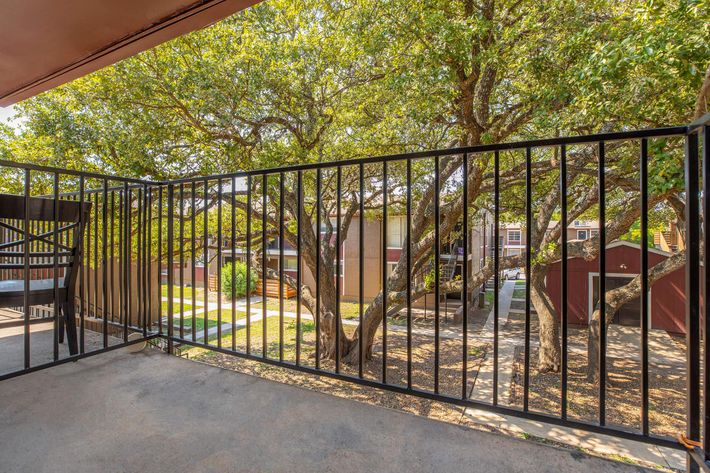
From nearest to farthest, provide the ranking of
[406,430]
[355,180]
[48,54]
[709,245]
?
[709,245] → [406,430] → [48,54] → [355,180]

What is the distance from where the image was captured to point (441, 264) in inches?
272

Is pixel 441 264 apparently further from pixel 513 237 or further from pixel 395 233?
pixel 513 237

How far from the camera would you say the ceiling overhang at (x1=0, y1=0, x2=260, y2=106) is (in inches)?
51.1

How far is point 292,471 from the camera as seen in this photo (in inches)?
42.6

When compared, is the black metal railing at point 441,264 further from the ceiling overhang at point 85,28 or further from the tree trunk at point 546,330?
the ceiling overhang at point 85,28

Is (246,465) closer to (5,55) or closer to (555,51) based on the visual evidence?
(5,55)

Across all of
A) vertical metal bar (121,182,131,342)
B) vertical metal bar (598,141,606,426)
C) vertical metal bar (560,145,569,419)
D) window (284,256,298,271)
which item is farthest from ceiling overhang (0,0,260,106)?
window (284,256,298,271)

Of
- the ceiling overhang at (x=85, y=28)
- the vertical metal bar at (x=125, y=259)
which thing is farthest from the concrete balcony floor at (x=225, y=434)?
the ceiling overhang at (x=85, y=28)

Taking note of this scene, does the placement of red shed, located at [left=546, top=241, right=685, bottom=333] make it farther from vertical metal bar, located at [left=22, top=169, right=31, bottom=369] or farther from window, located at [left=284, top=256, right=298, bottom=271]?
vertical metal bar, located at [left=22, top=169, right=31, bottom=369]

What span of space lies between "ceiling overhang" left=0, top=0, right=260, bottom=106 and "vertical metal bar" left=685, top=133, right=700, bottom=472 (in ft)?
5.15

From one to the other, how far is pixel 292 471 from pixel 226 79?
4.96 metres

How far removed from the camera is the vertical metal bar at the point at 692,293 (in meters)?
1.01

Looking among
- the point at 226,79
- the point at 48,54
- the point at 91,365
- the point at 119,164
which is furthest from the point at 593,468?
the point at 119,164

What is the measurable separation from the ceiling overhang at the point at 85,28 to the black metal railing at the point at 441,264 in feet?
1.87
